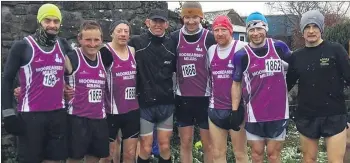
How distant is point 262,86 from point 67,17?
360 centimetres

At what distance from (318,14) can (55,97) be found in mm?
2867

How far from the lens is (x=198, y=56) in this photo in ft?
19.0

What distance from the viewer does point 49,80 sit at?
493 cm

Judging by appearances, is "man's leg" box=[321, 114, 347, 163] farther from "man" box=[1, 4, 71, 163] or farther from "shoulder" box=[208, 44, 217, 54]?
"man" box=[1, 4, 71, 163]

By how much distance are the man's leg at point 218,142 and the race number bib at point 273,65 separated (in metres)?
0.92

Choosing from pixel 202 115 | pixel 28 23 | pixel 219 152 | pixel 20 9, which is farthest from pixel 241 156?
pixel 20 9

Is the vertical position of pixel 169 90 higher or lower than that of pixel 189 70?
lower

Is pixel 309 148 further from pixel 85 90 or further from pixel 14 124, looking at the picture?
pixel 14 124

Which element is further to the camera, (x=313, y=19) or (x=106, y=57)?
(x=106, y=57)

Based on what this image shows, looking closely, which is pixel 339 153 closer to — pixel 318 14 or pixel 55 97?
pixel 318 14

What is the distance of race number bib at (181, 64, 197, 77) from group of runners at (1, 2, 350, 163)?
0.01m

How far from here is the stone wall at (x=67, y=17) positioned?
704 centimetres

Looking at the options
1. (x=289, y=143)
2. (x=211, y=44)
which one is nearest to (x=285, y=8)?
(x=289, y=143)

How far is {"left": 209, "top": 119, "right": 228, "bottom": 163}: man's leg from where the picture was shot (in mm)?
5520
